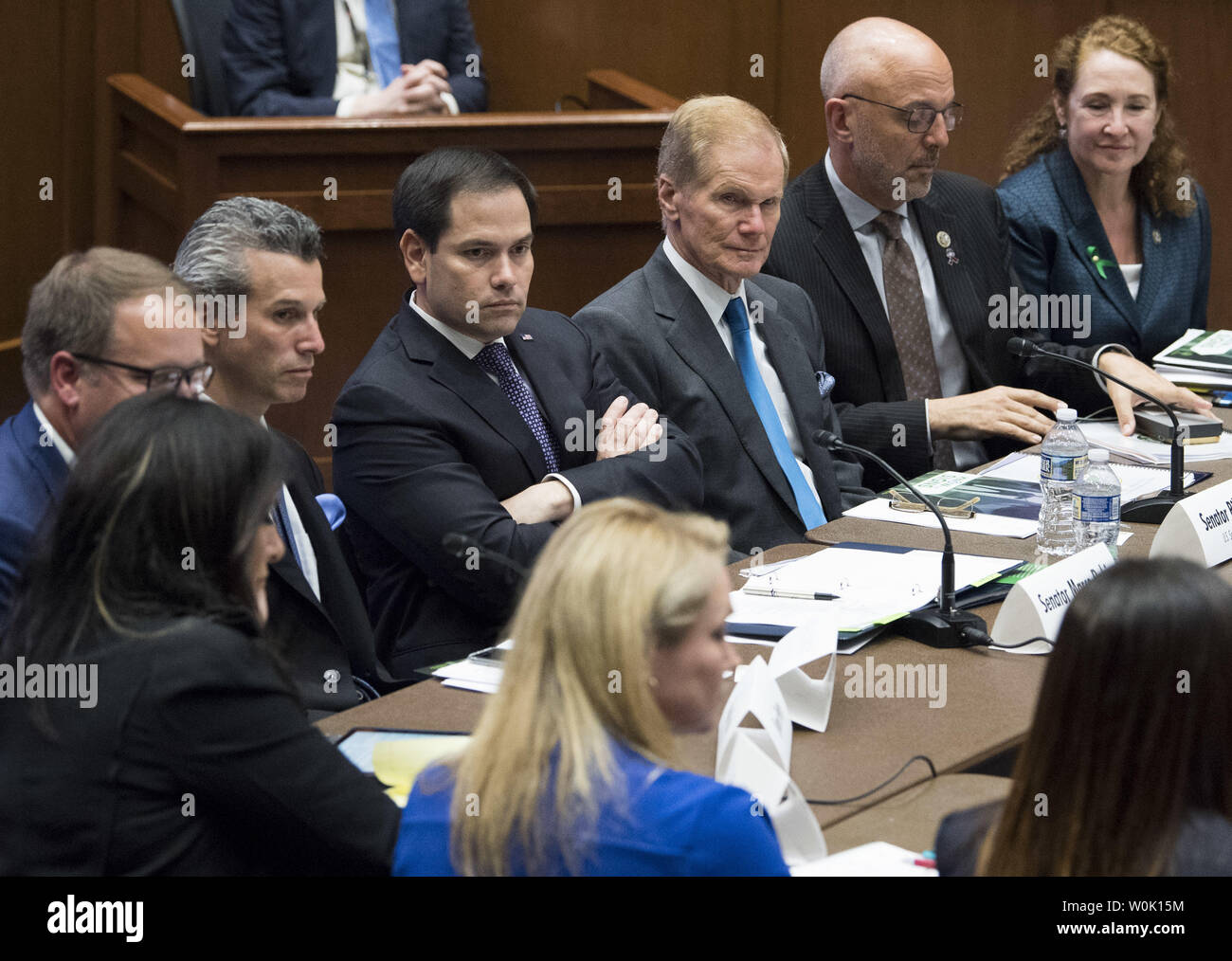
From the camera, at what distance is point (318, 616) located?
260 cm

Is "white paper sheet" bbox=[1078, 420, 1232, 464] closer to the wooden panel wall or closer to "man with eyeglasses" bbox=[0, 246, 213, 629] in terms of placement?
"man with eyeglasses" bbox=[0, 246, 213, 629]

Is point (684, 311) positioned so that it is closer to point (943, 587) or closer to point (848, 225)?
point (848, 225)

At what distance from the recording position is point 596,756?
1451 mm

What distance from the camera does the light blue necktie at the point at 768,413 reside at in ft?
11.2

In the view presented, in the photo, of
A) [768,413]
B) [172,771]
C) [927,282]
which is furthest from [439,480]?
[927,282]

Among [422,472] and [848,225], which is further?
[848,225]

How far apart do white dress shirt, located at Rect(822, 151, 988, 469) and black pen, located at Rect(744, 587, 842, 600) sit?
150 cm

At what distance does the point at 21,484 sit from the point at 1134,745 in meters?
1.64

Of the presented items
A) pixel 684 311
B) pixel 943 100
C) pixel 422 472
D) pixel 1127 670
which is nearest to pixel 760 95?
pixel 943 100

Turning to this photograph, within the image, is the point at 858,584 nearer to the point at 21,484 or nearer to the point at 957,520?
the point at 957,520

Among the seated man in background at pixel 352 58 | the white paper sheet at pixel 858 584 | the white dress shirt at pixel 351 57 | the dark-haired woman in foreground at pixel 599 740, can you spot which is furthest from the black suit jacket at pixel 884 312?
the dark-haired woman in foreground at pixel 599 740

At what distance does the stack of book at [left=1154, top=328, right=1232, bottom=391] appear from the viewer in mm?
4082
